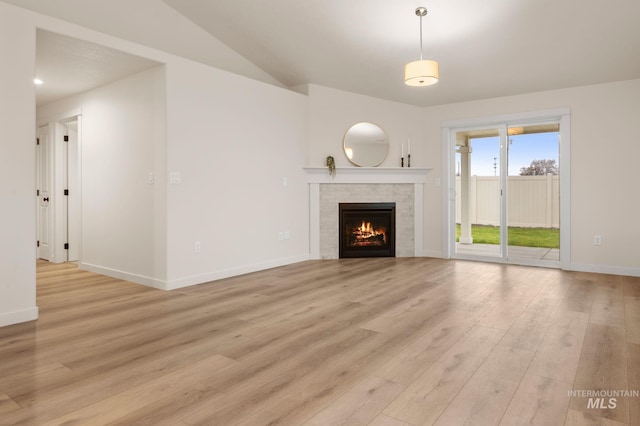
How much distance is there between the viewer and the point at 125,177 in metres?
4.66

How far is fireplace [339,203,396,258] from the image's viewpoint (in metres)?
6.24

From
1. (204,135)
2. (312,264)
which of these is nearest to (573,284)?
(312,264)

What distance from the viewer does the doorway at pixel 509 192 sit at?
548cm

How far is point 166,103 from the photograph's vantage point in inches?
163

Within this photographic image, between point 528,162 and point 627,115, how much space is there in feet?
4.03

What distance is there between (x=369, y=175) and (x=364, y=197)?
36 cm

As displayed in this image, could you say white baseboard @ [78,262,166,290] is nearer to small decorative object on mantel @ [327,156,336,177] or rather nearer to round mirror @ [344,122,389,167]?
small decorative object on mantel @ [327,156,336,177]

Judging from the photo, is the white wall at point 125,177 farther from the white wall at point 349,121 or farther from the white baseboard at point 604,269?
the white baseboard at point 604,269

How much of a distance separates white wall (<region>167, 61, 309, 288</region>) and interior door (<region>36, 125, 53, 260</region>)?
3142 mm

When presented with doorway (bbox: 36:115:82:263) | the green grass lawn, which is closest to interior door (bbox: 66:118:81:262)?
doorway (bbox: 36:115:82:263)

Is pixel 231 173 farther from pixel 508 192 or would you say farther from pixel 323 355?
Result: pixel 508 192

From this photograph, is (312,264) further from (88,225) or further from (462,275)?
(88,225)

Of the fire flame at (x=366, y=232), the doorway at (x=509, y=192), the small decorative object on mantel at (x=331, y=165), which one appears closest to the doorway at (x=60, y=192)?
the small decorative object on mantel at (x=331, y=165)

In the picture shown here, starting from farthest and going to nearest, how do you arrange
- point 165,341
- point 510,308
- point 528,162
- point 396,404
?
point 528,162, point 510,308, point 165,341, point 396,404
